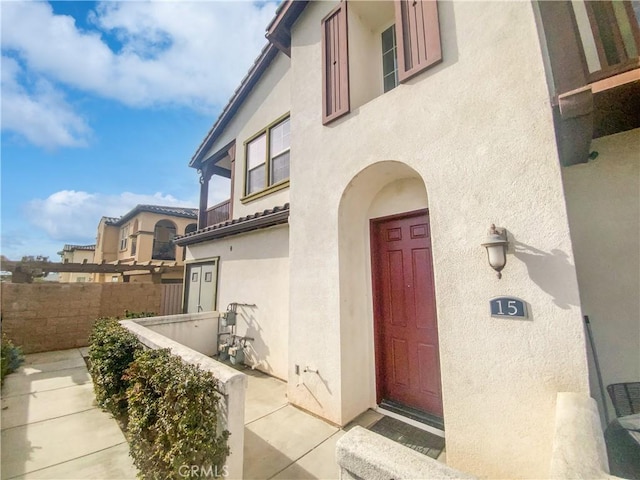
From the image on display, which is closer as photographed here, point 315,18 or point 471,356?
point 471,356

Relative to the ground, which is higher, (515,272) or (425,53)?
(425,53)

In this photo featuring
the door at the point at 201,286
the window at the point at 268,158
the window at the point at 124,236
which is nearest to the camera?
the window at the point at 268,158

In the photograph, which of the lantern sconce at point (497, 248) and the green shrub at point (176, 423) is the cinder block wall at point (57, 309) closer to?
the green shrub at point (176, 423)

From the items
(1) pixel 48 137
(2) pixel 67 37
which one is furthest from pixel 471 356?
(1) pixel 48 137

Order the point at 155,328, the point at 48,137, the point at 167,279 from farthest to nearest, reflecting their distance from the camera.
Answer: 1. the point at 167,279
2. the point at 48,137
3. the point at 155,328

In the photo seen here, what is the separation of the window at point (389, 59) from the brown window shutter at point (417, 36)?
3.37 ft

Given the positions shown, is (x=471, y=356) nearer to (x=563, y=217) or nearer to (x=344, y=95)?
(x=563, y=217)

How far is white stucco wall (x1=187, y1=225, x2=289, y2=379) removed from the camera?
5.93m

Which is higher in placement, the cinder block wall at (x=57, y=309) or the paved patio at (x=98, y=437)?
the cinder block wall at (x=57, y=309)

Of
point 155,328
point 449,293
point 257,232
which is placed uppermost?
point 257,232

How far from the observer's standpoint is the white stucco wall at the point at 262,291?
5.93m

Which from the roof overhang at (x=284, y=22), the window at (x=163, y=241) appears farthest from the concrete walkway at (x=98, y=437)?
the window at (x=163, y=241)

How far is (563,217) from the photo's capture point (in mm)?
2355

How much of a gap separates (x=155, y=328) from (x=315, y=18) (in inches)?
315
